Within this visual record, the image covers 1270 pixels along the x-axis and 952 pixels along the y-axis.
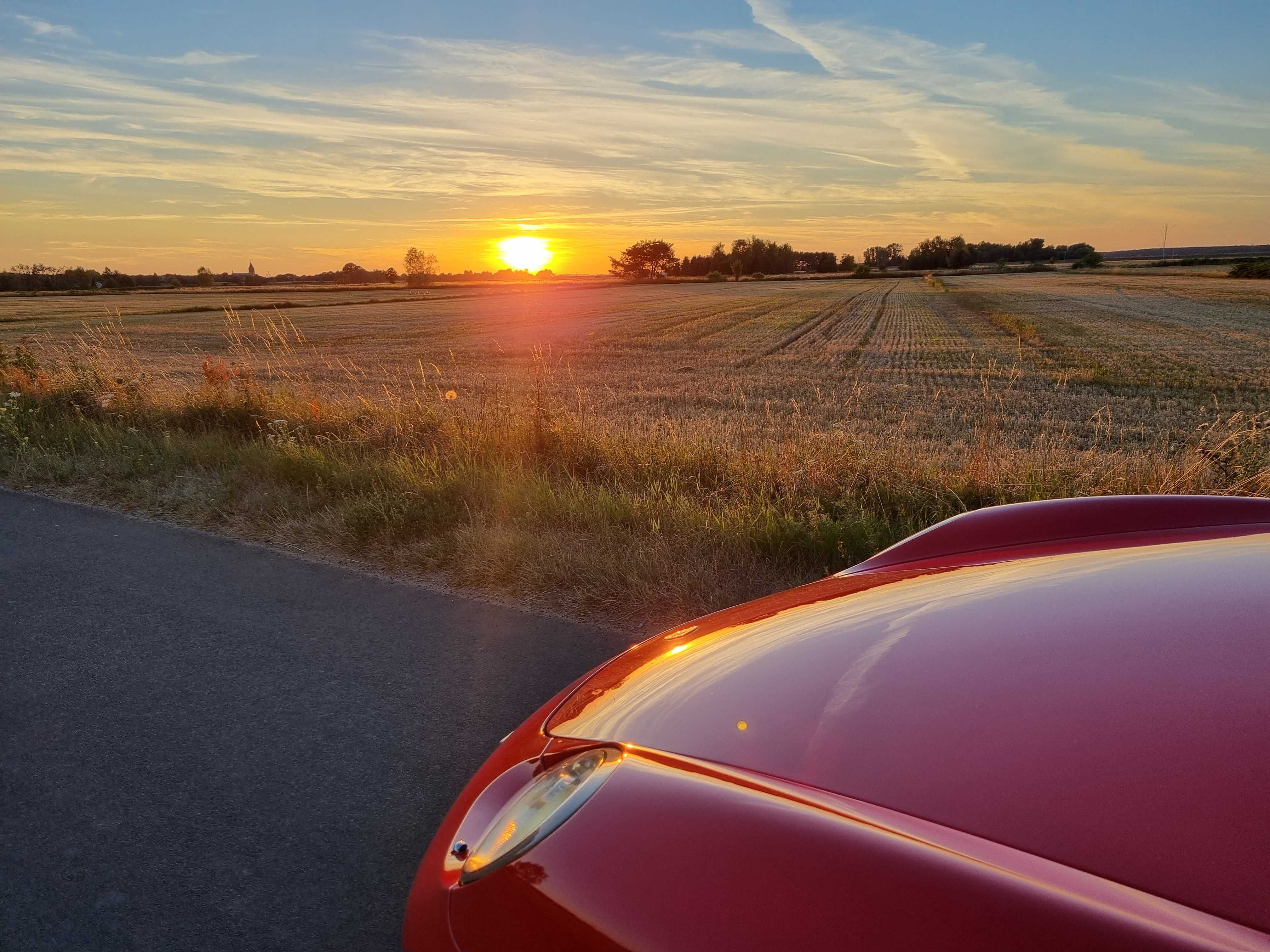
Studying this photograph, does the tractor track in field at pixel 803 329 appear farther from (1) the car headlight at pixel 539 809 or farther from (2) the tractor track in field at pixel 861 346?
(1) the car headlight at pixel 539 809

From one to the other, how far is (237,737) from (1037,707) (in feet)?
9.01

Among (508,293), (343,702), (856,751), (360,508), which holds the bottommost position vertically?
(343,702)

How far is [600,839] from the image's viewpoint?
1314mm

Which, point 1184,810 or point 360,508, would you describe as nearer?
point 1184,810

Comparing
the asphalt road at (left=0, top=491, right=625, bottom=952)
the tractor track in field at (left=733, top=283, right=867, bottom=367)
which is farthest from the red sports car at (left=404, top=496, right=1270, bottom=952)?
the tractor track in field at (left=733, top=283, right=867, bottom=367)

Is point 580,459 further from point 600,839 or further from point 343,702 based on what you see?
point 600,839

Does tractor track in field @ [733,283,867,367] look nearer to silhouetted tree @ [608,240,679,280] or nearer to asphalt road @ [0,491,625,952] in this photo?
asphalt road @ [0,491,625,952]

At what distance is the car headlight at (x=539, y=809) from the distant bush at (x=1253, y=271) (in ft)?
250

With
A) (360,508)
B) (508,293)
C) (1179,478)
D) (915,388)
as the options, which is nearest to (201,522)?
(360,508)

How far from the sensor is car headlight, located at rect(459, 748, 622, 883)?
1.42 m

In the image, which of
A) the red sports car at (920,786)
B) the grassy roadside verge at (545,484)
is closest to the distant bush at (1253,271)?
the grassy roadside verge at (545,484)

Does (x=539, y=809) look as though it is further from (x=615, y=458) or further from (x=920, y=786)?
(x=615, y=458)

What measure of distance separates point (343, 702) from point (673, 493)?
284cm

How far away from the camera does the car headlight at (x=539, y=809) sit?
4.67 ft
